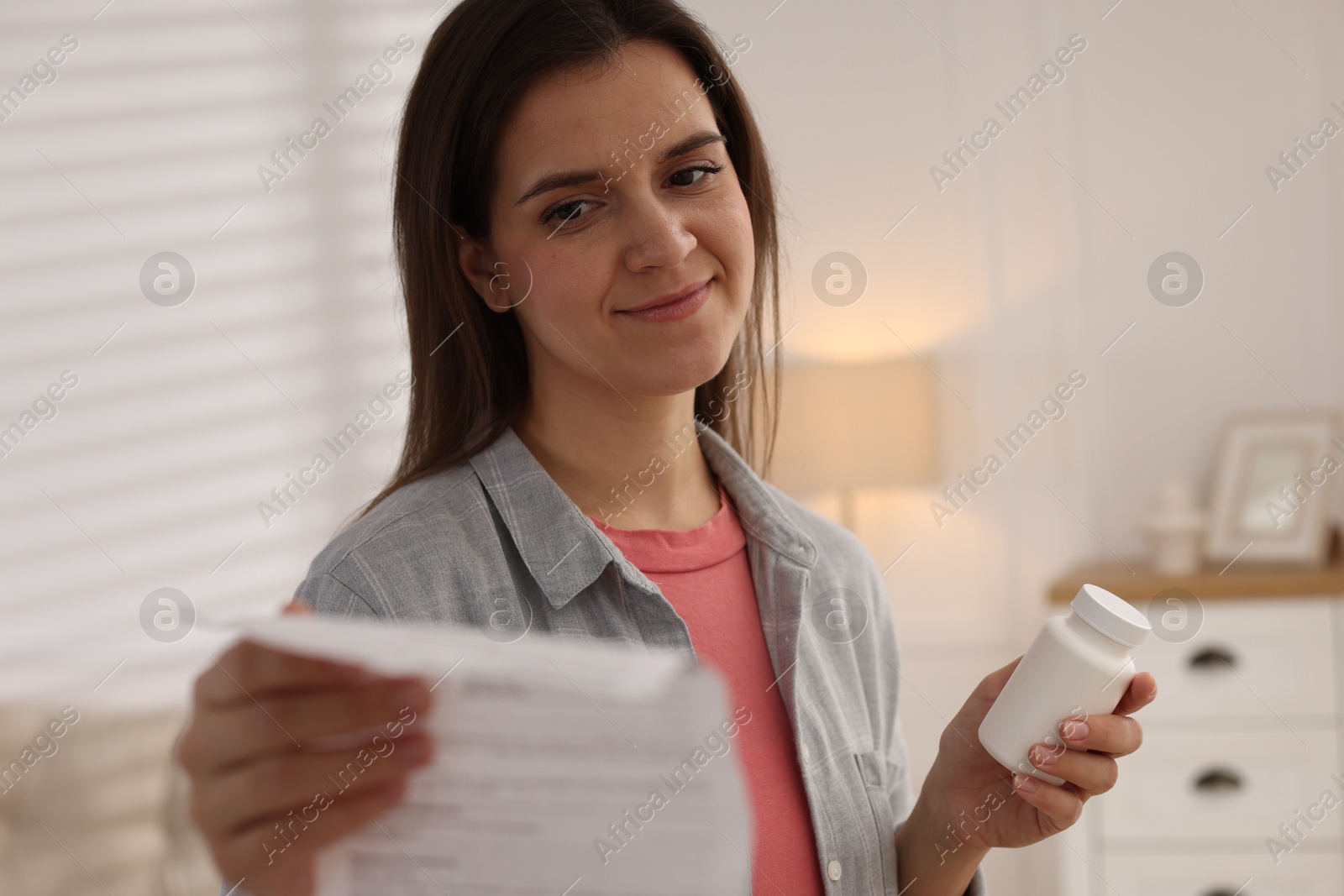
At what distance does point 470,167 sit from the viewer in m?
1.07

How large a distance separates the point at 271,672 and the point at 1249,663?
241cm

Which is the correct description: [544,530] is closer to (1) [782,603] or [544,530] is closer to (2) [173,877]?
(1) [782,603]

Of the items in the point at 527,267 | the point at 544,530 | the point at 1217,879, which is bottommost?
the point at 1217,879

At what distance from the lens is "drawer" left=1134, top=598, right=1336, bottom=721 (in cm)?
237

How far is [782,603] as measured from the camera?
110 centimetres

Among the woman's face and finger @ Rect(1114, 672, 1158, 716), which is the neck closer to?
the woman's face

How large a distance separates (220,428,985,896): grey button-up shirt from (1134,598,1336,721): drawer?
1426 millimetres

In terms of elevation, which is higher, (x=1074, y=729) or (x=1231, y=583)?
(x=1074, y=729)

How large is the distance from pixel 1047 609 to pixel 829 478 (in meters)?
0.68

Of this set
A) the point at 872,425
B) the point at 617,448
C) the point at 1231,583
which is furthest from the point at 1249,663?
the point at 617,448

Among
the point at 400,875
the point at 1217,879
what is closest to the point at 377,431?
the point at 1217,879

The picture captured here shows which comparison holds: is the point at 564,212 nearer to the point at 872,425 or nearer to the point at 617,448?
the point at 617,448

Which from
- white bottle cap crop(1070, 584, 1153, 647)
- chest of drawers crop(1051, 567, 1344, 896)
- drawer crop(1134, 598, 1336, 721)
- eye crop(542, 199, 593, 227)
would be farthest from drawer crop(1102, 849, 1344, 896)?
eye crop(542, 199, 593, 227)

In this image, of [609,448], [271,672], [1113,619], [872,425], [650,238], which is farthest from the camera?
[872,425]
